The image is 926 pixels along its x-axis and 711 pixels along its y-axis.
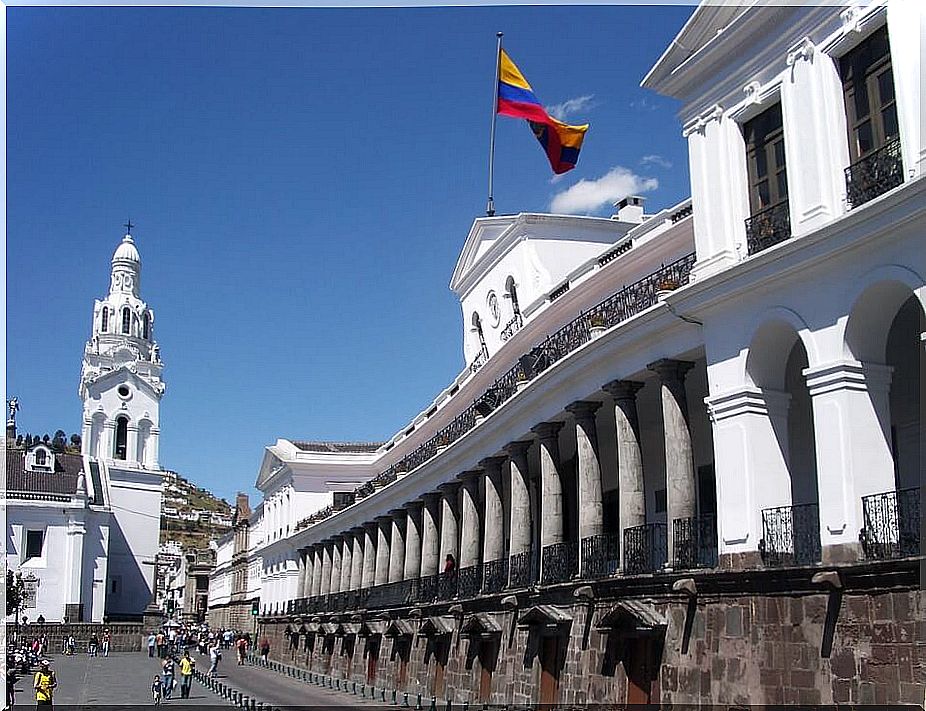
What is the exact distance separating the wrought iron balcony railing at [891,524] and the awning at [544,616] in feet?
29.8

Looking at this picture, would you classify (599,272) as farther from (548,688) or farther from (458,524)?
(458,524)

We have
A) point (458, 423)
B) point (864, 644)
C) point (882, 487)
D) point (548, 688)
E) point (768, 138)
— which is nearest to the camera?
point (864, 644)

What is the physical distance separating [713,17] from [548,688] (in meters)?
14.5

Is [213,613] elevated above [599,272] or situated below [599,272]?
below

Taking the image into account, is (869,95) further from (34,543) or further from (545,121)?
(34,543)

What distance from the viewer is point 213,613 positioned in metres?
105

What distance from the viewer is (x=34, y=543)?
79750mm

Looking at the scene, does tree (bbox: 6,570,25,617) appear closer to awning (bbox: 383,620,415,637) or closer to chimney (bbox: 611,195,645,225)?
awning (bbox: 383,620,415,637)

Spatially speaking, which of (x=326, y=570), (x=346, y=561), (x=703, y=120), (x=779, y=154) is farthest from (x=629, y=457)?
(x=326, y=570)

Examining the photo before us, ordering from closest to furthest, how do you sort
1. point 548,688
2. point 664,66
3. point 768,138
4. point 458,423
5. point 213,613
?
point 768,138 < point 664,66 < point 548,688 < point 458,423 < point 213,613

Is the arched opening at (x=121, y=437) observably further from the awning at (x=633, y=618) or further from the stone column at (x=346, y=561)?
the awning at (x=633, y=618)

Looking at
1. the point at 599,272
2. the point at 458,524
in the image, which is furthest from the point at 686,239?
the point at 458,524

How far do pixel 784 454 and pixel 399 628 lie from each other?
858 inches

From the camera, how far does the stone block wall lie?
535 inches
